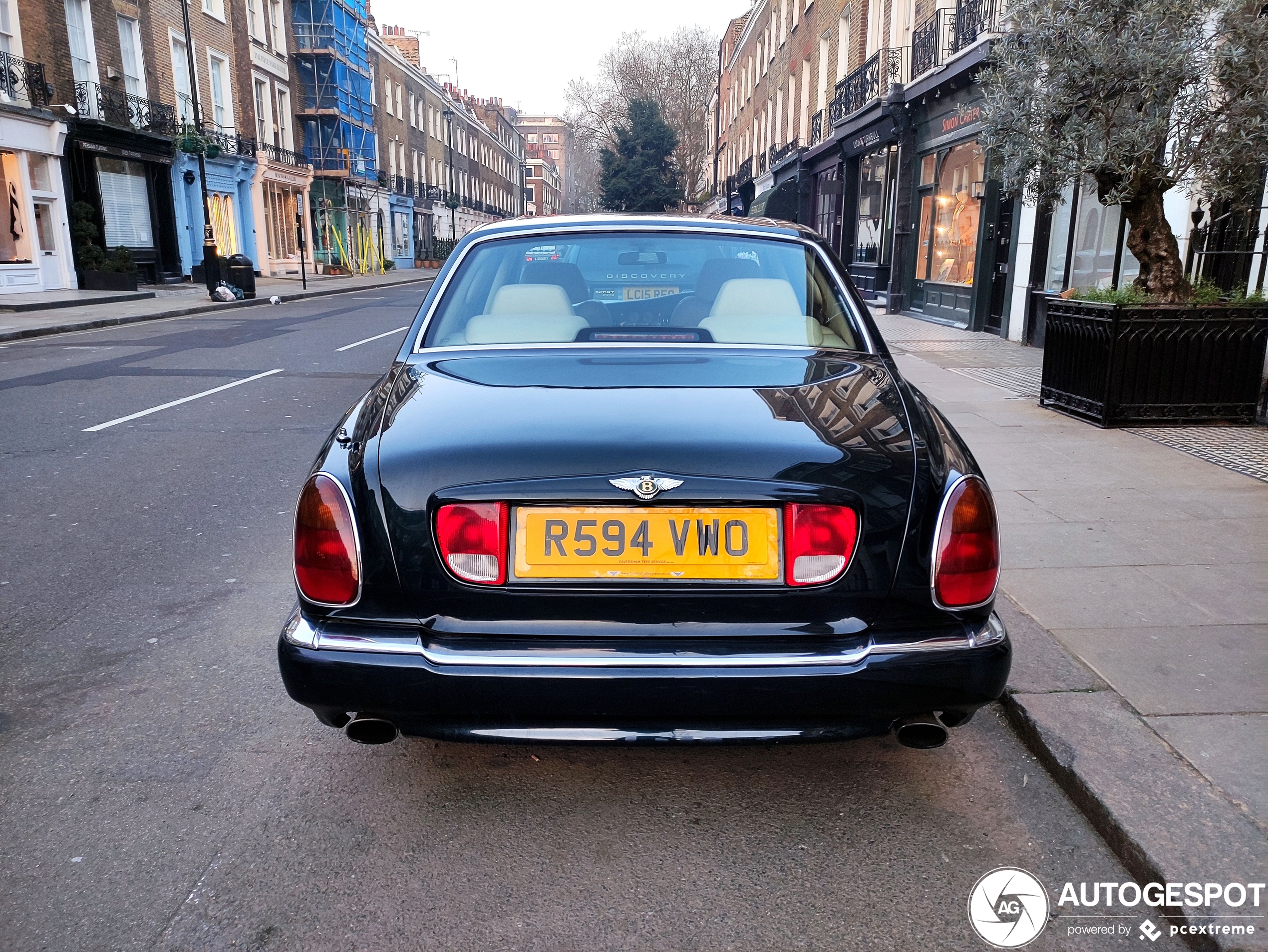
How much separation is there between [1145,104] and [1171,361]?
75.7 inches

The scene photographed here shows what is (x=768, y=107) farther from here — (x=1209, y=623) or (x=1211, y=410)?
(x=1209, y=623)

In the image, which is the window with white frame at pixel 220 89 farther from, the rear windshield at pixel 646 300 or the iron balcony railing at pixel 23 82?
the rear windshield at pixel 646 300

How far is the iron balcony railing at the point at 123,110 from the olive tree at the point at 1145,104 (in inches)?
999

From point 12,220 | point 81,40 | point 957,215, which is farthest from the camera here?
point 81,40

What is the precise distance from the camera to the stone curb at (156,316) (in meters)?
15.5

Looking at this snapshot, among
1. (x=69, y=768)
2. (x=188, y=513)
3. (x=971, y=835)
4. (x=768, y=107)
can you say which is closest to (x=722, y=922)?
(x=971, y=835)

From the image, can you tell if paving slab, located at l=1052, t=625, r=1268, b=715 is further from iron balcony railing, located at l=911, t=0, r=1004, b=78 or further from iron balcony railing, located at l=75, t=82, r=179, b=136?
iron balcony railing, located at l=75, t=82, r=179, b=136

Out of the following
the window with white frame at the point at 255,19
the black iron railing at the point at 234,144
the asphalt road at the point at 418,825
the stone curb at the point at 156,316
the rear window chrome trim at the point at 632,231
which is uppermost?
the window with white frame at the point at 255,19

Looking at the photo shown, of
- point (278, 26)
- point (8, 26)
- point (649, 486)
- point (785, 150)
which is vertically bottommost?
point (649, 486)

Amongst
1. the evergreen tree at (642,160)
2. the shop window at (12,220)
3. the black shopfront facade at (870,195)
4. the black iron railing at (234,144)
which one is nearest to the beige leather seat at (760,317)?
the black shopfront facade at (870,195)

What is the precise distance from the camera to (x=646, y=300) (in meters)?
3.65

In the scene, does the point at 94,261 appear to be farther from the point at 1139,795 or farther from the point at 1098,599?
the point at 1139,795

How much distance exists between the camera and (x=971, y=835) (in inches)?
97.1

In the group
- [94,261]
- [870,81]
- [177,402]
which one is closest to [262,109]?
[94,261]
